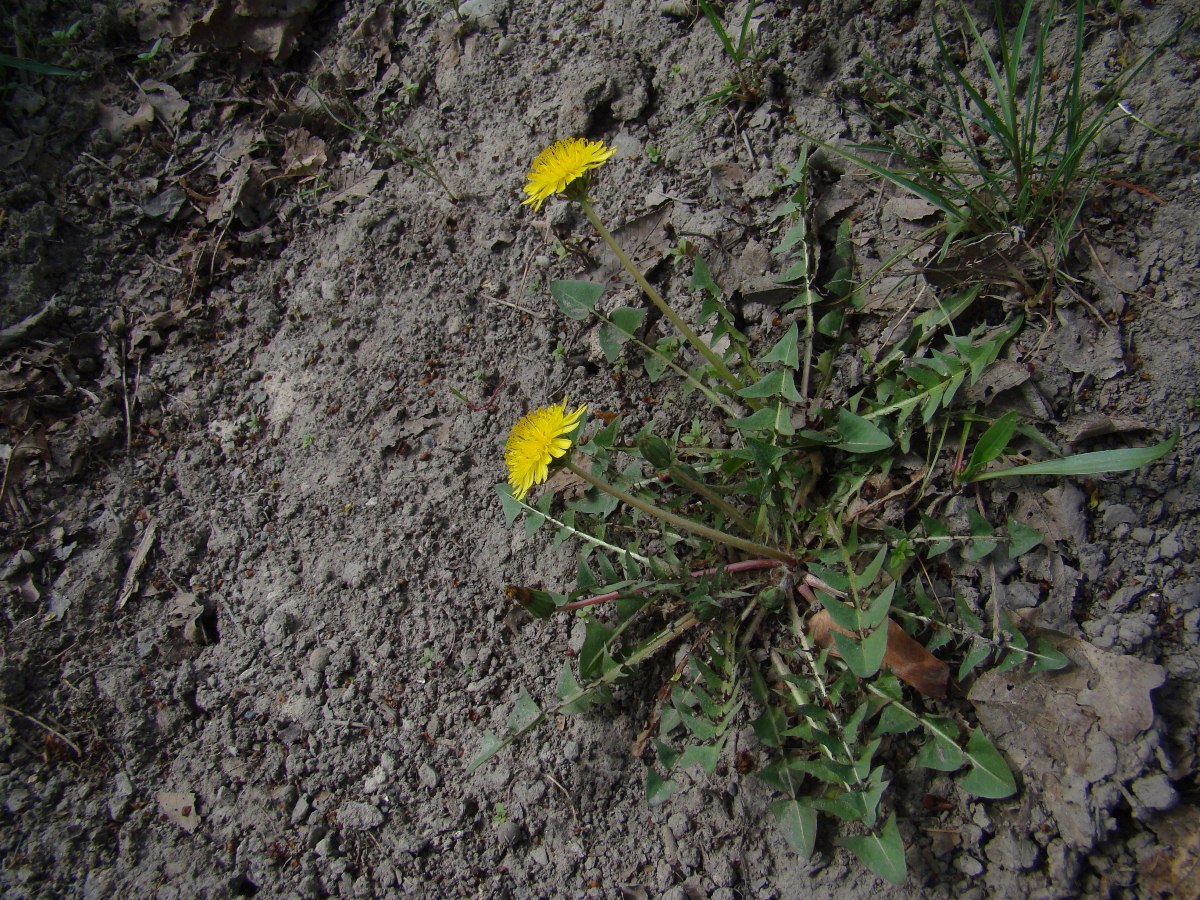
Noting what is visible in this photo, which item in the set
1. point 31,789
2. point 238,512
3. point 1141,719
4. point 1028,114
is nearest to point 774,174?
point 1028,114

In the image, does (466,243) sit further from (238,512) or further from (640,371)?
(238,512)

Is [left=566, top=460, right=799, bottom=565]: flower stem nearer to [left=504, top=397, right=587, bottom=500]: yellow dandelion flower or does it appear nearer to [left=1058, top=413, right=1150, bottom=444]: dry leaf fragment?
[left=504, top=397, right=587, bottom=500]: yellow dandelion flower

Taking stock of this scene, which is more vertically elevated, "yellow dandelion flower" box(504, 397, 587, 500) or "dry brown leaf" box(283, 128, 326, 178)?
"dry brown leaf" box(283, 128, 326, 178)

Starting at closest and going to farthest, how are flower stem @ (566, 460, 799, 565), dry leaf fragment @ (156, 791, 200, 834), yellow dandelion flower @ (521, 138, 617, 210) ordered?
flower stem @ (566, 460, 799, 565) → yellow dandelion flower @ (521, 138, 617, 210) → dry leaf fragment @ (156, 791, 200, 834)

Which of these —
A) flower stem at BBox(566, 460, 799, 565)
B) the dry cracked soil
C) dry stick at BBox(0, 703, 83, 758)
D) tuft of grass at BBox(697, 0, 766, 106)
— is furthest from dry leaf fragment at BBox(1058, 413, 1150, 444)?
dry stick at BBox(0, 703, 83, 758)

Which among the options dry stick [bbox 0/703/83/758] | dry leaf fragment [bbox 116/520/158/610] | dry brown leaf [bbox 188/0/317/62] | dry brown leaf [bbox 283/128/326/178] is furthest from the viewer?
dry brown leaf [bbox 188/0/317/62]

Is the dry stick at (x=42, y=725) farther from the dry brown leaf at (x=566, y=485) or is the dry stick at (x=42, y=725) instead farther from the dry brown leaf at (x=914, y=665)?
the dry brown leaf at (x=914, y=665)

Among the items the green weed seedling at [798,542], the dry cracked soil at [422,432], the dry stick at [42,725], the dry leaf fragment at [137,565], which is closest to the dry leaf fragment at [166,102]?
the dry cracked soil at [422,432]

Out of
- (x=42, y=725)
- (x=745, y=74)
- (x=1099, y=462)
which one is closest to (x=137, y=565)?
(x=42, y=725)
